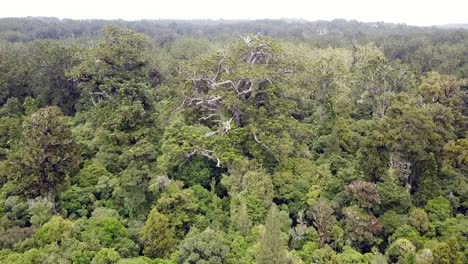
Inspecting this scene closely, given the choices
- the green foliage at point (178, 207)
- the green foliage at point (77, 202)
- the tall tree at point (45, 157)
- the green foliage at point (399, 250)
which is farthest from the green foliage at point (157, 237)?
the green foliage at point (399, 250)

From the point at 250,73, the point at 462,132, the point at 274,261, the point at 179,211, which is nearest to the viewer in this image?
the point at 274,261

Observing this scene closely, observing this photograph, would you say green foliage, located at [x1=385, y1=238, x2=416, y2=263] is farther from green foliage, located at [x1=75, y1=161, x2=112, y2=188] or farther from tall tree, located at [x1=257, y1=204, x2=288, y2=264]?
green foliage, located at [x1=75, y1=161, x2=112, y2=188]

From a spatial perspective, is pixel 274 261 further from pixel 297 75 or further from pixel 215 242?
pixel 297 75

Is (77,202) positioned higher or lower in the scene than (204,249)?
lower

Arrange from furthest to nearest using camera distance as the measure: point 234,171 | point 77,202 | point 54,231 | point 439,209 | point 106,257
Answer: point 234,171 < point 77,202 < point 439,209 < point 54,231 < point 106,257

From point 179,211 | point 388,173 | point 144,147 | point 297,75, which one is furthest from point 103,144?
point 388,173

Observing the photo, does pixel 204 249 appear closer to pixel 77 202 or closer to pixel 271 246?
pixel 271 246

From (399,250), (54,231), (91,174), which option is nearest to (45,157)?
(91,174)

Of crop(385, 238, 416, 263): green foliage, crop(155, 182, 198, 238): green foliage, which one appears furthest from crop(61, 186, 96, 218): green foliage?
Answer: crop(385, 238, 416, 263): green foliage
